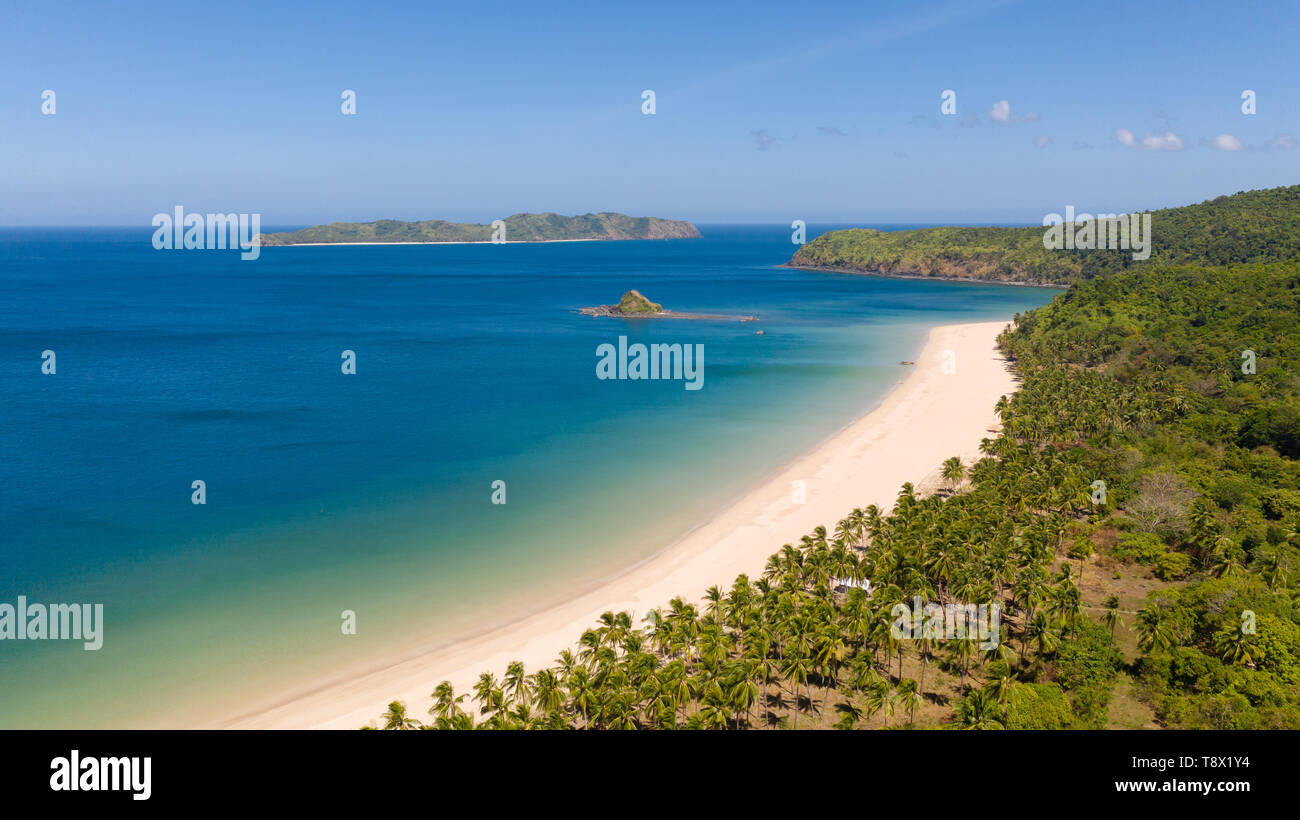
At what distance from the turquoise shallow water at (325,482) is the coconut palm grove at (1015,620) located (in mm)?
10656

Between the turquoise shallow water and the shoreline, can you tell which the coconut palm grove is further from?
the turquoise shallow water

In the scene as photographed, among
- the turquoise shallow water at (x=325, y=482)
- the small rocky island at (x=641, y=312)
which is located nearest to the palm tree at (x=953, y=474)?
the turquoise shallow water at (x=325, y=482)

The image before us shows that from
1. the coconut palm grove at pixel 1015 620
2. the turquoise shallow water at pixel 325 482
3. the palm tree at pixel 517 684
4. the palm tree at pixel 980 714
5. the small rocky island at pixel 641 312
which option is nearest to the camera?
the palm tree at pixel 980 714

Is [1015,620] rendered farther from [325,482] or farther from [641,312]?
[641,312]

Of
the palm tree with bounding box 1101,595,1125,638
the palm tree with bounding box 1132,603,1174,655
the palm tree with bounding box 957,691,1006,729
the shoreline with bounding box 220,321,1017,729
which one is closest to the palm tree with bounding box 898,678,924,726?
the palm tree with bounding box 957,691,1006,729

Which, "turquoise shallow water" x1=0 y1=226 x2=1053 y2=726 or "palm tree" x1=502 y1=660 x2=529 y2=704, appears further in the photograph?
"turquoise shallow water" x1=0 y1=226 x2=1053 y2=726

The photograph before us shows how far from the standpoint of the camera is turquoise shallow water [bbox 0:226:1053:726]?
134ft

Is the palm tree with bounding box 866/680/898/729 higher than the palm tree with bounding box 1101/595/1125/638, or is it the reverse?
the palm tree with bounding box 1101/595/1125/638

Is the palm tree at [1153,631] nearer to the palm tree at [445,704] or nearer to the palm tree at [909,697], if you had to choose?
the palm tree at [909,697]

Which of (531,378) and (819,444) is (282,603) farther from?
(531,378)

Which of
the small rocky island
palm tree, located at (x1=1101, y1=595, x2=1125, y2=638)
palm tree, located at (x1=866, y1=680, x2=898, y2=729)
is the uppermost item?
the small rocky island

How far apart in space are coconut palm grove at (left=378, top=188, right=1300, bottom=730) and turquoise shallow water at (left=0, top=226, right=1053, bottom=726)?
10.7 m

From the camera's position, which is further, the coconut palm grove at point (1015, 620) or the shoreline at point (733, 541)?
the shoreline at point (733, 541)

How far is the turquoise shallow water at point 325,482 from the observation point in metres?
40.9
